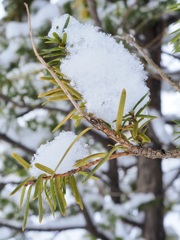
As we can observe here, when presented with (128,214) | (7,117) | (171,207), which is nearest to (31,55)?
(7,117)

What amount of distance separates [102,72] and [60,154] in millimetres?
110

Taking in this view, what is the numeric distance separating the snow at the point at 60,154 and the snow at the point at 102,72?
6 cm

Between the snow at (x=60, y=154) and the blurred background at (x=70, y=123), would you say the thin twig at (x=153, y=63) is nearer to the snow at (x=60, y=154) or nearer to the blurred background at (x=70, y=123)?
the snow at (x=60, y=154)

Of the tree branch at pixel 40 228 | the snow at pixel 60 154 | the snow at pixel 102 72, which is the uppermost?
the snow at pixel 102 72

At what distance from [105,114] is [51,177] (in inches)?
3.3

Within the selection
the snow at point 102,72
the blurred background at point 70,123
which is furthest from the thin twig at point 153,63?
the blurred background at point 70,123

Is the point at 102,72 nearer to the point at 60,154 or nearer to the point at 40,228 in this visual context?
the point at 60,154

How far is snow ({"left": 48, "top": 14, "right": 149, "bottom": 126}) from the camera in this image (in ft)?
1.26

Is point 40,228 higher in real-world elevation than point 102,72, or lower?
lower

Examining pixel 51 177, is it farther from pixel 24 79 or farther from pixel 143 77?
pixel 24 79

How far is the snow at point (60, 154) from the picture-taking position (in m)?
0.43

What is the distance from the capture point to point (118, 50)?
1.35ft

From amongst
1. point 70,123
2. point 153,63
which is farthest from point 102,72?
point 70,123

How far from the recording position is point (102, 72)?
384 millimetres
